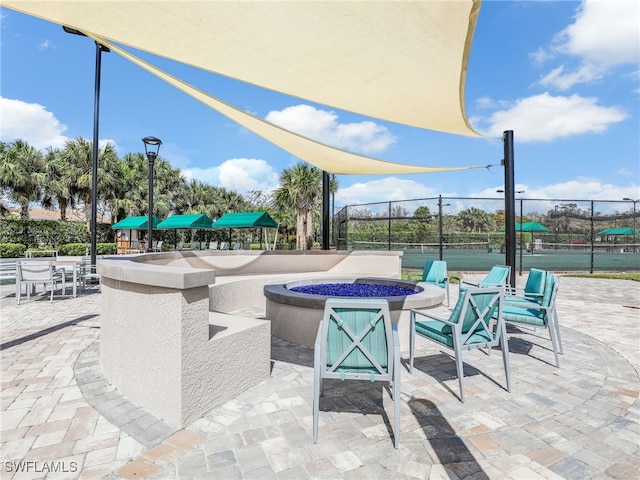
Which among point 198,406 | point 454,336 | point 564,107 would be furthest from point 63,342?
point 564,107

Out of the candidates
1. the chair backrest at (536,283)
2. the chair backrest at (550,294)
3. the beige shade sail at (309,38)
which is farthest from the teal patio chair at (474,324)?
the beige shade sail at (309,38)

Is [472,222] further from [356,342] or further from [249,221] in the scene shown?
[356,342]

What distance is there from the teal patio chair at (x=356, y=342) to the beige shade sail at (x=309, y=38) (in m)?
2.12

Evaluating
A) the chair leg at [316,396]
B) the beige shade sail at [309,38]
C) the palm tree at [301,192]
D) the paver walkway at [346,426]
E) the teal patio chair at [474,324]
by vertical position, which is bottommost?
the paver walkway at [346,426]

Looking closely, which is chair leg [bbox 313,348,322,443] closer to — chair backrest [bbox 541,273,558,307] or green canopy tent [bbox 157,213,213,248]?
chair backrest [bbox 541,273,558,307]

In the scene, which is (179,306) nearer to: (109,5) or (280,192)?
(109,5)

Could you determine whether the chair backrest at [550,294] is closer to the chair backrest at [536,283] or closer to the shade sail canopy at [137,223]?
the chair backrest at [536,283]

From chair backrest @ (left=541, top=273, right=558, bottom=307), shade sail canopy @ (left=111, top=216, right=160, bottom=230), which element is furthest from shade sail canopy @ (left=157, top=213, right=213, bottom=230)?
chair backrest @ (left=541, top=273, right=558, bottom=307)

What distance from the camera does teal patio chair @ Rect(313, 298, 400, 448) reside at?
2.19 meters

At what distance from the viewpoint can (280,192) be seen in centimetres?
2350

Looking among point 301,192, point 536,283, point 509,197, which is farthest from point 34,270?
point 301,192

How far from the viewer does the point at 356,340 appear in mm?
2223

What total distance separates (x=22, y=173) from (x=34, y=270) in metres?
19.0

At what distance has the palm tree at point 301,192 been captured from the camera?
75.0 feet
